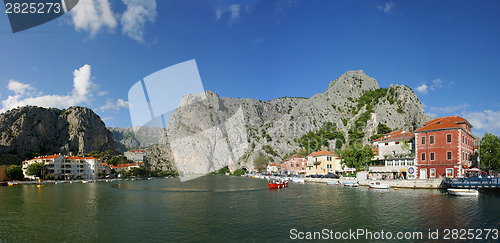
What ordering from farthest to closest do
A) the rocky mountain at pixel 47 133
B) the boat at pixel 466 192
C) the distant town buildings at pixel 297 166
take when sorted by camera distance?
the rocky mountain at pixel 47 133 → the distant town buildings at pixel 297 166 → the boat at pixel 466 192

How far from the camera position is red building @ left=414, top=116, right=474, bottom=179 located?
2117 inches

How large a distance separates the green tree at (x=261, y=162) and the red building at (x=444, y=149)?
105026 mm

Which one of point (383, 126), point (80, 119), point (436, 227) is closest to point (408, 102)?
point (383, 126)

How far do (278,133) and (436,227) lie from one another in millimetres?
151225

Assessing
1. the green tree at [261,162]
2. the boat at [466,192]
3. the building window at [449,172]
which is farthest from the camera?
the green tree at [261,162]

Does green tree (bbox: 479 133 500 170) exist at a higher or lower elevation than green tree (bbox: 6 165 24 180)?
higher

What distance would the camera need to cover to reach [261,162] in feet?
529

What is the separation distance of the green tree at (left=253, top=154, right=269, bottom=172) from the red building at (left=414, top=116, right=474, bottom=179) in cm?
10503

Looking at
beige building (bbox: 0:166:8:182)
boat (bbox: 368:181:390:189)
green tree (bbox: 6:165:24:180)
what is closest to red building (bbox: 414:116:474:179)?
boat (bbox: 368:181:390:189)

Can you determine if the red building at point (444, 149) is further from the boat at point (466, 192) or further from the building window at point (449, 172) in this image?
the boat at point (466, 192)

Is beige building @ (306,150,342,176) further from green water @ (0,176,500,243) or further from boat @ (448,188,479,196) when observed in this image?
green water @ (0,176,500,243)

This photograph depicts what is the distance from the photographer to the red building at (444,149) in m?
53.8

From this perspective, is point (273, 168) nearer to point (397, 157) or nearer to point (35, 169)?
point (397, 157)

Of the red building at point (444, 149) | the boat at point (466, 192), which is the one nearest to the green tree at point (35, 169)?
the red building at point (444, 149)
